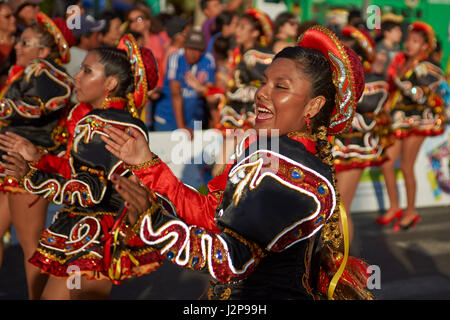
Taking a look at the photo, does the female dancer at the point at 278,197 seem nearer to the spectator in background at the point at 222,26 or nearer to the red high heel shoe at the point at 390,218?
the red high heel shoe at the point at 390,218

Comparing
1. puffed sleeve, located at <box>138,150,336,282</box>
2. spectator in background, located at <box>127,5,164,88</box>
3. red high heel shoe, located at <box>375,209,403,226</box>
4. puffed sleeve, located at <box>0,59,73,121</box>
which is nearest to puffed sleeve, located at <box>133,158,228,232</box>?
puffed sleeve, located at <box>138,150,336,282</box>

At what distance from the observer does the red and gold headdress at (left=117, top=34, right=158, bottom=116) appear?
11.9 ft

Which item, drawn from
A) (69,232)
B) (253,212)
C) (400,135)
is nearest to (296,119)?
(253,212)

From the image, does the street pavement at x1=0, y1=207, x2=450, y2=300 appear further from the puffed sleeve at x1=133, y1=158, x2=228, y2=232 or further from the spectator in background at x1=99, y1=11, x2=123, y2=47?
the spectator in background at x1=99, y1=11, x2=123, y2=47

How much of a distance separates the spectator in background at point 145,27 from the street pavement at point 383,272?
3433 mm

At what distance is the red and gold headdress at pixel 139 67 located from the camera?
3.63 meters

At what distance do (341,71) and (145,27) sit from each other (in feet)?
21.0

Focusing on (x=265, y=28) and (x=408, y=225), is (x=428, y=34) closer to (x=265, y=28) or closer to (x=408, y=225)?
(x=265, y=28)

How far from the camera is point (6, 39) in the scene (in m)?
6.69

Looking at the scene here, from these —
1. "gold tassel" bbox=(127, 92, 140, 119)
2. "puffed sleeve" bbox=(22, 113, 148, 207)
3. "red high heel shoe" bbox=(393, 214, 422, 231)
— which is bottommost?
"red high heel shoe" bbox=(393, 214, 422, 231)

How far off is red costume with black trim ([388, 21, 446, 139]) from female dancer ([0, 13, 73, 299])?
4.34 metres

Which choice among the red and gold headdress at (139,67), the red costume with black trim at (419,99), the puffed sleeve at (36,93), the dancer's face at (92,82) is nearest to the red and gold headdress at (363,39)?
the red costume with black trim at (419,99)

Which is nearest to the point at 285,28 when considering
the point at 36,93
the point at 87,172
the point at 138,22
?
the point at 138,22
